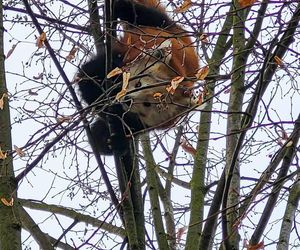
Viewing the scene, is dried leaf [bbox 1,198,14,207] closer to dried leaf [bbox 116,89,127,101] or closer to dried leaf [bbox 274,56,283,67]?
dried leaf [bbox 116,89,127,101]

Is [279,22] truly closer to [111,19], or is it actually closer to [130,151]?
[111,19]

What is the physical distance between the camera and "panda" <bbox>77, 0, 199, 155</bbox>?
308cm

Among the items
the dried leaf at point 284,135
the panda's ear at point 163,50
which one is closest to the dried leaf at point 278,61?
the dried leaf at point 284,135

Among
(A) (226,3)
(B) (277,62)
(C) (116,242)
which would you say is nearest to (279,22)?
(B) (277,62)

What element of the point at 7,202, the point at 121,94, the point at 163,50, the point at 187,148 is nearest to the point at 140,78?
the point at 163,50

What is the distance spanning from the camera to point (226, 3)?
3260 millimetres

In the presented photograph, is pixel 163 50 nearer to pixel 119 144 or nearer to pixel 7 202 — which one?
pixel 119 144

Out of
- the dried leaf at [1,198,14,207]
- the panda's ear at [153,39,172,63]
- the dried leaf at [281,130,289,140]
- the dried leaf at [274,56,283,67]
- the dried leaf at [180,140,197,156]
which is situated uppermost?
the dried leaf at [180,140,197,156]

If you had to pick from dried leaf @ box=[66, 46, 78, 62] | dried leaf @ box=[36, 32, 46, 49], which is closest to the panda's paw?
dried leaf @ box=[66, 46, 78, 62]

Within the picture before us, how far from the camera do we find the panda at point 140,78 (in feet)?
10.1

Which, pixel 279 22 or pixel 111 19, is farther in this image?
pixel 111 19

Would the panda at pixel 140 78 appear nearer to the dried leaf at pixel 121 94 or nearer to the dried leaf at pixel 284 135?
the dried leaf at pixel 121 94

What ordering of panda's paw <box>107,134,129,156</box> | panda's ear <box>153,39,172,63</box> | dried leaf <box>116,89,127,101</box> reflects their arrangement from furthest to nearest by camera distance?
panda's paw <box>107,134,129,156</box>
panda's ear <box>153,39,172,63</box>
dried leaf <box>116,89,127,101</box>

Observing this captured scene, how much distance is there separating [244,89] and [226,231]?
80 centimetres
